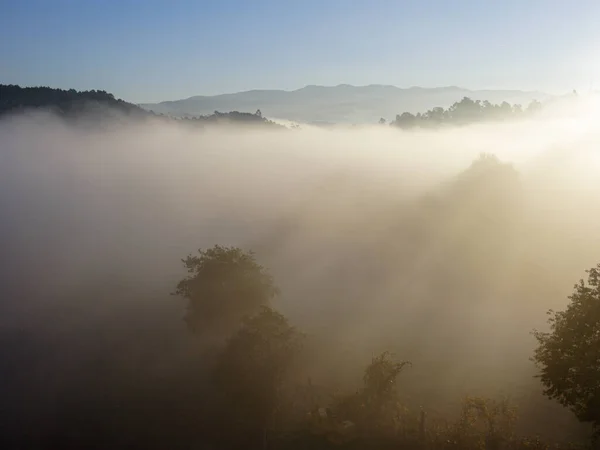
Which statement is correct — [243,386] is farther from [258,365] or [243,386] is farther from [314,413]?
[314,413]

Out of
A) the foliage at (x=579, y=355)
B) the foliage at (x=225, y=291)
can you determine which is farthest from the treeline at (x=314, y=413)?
the foliage at (x=225, y=291)

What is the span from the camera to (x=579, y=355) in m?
26.0

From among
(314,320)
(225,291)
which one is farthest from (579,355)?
(314,320)

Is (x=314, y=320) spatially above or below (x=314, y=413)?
below

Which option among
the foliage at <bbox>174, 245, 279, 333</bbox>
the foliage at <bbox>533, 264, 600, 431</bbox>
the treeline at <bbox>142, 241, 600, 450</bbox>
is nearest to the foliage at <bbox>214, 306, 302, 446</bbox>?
the treeline at <bbox>142, 241, 600, 450</bbox>

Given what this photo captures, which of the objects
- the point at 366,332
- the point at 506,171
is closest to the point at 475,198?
the point at 506,171

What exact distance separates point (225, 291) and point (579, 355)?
2781 centimetres

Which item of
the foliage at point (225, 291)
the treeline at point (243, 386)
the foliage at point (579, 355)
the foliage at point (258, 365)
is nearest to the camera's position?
the foliage at point (579, 355)

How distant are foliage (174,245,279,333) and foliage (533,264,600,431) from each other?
2425 cm

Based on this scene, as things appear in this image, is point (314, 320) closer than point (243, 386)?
No

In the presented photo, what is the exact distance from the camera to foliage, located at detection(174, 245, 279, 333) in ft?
138

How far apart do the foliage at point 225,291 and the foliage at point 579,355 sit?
79.5ft

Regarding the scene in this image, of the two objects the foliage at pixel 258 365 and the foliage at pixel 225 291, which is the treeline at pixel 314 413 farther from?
the foliage at pixel 225 291

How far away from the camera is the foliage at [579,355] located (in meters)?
25.6
